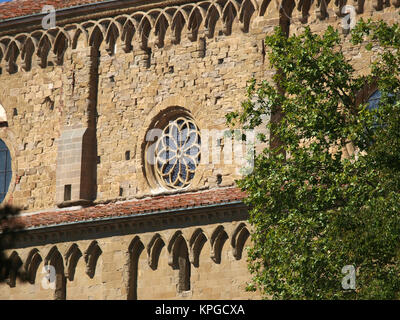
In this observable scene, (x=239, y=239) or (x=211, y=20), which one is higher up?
(x=211, y=20)

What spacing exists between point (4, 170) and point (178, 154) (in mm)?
5645

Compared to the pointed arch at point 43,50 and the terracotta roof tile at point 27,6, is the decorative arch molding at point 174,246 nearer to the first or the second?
the pointed arch at point 43,50

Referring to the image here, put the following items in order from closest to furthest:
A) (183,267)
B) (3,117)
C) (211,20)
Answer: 1. (183,267)
2. (211,20)
3. (3,117)

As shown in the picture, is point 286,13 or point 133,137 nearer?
point 286,13

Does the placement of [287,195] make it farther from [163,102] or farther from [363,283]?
A: [163,102]

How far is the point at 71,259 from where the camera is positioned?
38781 millimetres

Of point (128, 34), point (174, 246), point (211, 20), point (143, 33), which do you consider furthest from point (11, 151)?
point (211, 20)

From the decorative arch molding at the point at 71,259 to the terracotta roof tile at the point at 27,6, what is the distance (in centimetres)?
684

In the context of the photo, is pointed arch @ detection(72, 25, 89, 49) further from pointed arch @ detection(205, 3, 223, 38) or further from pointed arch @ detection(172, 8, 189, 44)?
pointed arch @ detection(205, 3, 223, 38)

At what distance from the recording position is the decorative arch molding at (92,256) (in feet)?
126

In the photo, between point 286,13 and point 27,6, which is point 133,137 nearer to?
point 286,13

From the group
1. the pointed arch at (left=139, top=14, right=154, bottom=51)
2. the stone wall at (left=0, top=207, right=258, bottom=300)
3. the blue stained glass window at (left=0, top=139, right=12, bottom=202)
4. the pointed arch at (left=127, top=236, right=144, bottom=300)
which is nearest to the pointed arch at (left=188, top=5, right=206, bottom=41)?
the pointed arch at (left=139, top=14, right=154, bottom=51)
